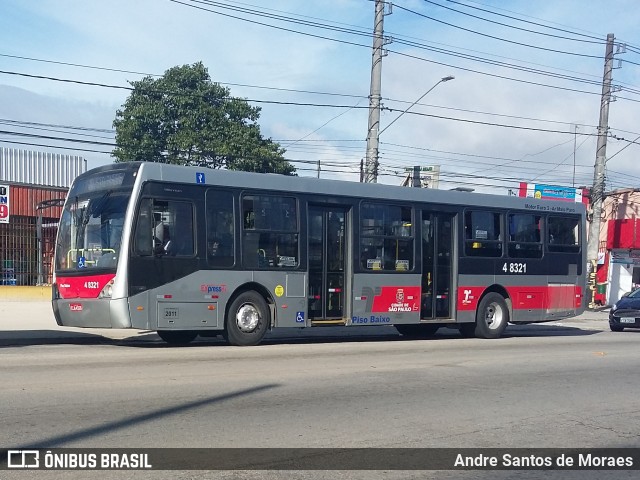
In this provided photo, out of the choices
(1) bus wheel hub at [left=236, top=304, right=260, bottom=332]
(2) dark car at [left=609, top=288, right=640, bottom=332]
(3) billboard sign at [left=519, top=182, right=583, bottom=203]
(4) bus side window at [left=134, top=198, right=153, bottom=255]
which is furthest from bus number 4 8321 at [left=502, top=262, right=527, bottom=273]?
(3) billboard sign at [left=519, top=182, right=583, bottom=203]

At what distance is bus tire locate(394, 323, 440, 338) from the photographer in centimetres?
2080

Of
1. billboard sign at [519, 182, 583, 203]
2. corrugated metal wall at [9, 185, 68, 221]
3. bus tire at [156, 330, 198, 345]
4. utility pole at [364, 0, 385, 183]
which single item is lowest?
bus tire at [156, 330, 198, 345]

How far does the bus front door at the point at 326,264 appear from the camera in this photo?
55.6 ft

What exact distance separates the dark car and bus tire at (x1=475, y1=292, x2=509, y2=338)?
6.57 meters

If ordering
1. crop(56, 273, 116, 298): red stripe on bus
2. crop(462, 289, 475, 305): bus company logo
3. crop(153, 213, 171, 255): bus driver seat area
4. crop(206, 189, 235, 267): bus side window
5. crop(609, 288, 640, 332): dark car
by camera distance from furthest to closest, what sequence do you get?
crop(609, 288, 640, 332): dark car
crop(462, 289, 475, 305): bus company logo
crop(206, 189, 235, 267): bus side window
crop(153, 213, 171, 255): bus driver seat area
crop(56, 273, 116, 298): red stripe on bus

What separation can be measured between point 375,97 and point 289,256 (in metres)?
11.9

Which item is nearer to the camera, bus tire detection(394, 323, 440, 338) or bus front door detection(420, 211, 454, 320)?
bus front door detection(420, 211, 454, 320)

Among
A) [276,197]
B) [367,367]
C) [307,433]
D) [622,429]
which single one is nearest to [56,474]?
[307,433]

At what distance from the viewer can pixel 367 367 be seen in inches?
517

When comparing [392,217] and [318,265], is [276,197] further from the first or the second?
[392,217]

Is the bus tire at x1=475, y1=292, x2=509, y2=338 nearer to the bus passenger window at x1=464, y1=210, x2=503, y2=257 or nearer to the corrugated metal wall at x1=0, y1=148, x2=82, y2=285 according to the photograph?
the bus passenger window at x1=464, y1=210, x2=503, y2=257

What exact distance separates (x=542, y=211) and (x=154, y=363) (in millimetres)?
12359

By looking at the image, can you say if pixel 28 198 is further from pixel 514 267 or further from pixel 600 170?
pixel 600 170

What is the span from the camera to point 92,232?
14945 millimetres
